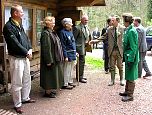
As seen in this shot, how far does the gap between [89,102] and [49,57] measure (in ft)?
4.38

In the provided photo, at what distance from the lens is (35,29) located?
31.3 feet

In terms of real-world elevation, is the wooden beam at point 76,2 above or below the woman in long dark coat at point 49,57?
above

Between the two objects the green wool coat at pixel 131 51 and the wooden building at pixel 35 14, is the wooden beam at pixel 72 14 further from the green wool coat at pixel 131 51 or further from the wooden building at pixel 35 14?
the green wool coat at pixel 131 51

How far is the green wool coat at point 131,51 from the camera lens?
6.85m

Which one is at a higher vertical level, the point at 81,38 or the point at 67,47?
the point at 81,38

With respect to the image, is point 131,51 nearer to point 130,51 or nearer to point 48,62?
point 130,51

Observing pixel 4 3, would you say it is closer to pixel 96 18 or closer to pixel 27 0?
pixel 27 0

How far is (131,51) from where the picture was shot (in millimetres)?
6863

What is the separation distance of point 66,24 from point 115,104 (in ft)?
7.97

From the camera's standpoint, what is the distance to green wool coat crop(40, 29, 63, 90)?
689 centimetres

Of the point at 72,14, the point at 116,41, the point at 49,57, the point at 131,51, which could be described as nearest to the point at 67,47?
the point at 49,57

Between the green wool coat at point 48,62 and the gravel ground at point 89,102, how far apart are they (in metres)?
0.36

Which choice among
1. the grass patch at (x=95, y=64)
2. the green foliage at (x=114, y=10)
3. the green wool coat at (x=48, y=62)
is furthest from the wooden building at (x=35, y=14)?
the green foliage at (x=114, y=10)

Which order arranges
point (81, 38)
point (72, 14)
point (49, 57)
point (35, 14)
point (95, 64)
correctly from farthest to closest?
point (95, 64) < point (72, 14) < point (35, 14) < point (81, 38) < point (49, 57)
